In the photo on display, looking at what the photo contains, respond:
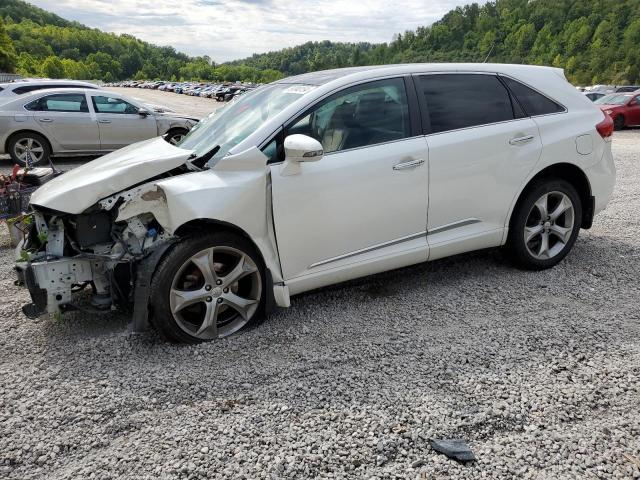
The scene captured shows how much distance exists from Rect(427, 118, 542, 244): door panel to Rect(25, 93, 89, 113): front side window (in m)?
9.17

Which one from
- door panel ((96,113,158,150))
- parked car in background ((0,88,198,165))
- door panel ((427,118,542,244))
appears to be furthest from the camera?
door panel ((96,113,158,150))

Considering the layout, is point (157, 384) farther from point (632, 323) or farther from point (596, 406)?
point (632, 323)

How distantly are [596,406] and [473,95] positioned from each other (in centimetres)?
252

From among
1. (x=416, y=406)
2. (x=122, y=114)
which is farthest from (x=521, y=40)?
(x=416, y=406)

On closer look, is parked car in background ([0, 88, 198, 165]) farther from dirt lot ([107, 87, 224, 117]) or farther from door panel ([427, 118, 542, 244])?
dirt lot ([107, 87, 224, 117])

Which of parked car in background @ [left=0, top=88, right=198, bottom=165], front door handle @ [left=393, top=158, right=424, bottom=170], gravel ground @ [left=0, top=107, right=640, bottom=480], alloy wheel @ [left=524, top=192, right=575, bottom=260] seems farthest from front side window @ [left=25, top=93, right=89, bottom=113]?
alloy wheel @ [left=524, top=192, right=575, bottom=260]

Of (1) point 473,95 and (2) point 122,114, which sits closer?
(1) point 473,95

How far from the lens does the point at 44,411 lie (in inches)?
110

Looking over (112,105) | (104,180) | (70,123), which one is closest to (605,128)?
(104,180)

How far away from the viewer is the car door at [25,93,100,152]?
10375mm

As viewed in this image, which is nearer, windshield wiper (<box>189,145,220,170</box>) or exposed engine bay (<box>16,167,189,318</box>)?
exposed engine bay (<box>16,167,189,318</box>)

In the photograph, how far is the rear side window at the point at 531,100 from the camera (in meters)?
4.39

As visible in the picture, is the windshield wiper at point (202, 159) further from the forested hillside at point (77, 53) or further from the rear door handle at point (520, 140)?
the forested hillside at point (77, 53)

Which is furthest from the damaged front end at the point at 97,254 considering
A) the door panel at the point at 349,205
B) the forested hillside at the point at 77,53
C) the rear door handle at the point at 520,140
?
the forested hillside at the point at 77,53
